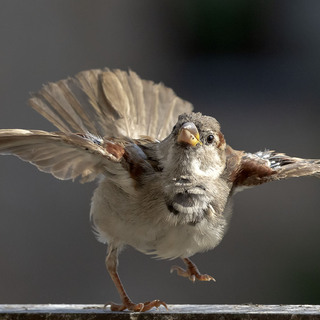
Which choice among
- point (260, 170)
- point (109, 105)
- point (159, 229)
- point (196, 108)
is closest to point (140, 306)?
point (159, 229)

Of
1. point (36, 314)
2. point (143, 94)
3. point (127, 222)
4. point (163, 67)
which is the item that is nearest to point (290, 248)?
point (163, 67)

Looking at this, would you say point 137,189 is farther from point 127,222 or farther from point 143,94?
point 143,94

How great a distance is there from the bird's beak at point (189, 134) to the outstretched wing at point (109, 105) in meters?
0.68

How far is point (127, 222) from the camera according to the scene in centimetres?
318

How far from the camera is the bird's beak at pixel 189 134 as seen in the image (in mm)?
3070

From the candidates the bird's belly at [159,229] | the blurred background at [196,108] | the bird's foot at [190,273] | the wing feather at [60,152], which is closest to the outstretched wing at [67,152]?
the wing feather at [60,152]

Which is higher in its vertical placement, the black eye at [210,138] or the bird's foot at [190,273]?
the black eye at [210,138]

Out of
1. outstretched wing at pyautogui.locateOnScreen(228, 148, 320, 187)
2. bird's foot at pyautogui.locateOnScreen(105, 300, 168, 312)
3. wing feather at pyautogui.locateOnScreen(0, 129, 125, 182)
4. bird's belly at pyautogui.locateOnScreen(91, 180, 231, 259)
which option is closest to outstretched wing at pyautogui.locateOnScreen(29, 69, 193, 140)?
wing feather at pyautogui.locateOnScreen(0, 129, 125, 182)

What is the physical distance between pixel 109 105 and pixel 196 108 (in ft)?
10.0

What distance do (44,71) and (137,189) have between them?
379 centimetres

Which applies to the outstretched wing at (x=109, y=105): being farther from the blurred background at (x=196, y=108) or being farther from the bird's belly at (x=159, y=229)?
the blurred background at (x=196, y=108)

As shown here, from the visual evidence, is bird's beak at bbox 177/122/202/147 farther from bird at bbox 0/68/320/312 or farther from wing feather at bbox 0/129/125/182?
wing feather at bbox 0/129/125/182

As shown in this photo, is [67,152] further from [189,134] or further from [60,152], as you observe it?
[189,134]

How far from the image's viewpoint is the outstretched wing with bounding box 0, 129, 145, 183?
293 cm
